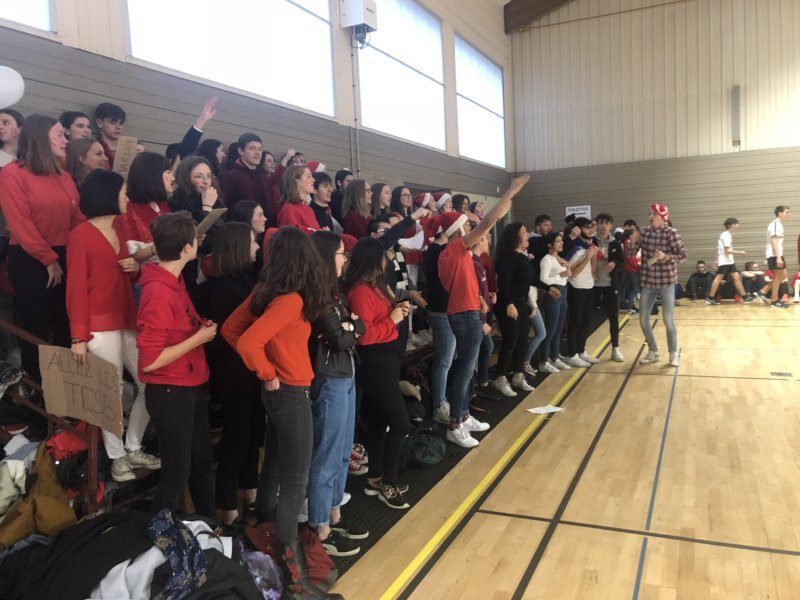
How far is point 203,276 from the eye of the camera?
298 centimetres

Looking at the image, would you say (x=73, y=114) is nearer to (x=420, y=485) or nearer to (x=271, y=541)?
(x=271, y=541)

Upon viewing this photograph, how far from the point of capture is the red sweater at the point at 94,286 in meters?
2.33

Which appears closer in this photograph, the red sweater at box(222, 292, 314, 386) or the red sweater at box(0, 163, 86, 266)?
the red sweater at box(222, 292, 314, 386)

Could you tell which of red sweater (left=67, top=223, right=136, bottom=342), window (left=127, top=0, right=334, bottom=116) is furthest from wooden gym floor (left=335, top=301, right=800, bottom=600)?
window (left=127, top=0, right=334, bottom=116)

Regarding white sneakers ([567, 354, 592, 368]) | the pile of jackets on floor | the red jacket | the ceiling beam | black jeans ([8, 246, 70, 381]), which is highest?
the ceiling beam

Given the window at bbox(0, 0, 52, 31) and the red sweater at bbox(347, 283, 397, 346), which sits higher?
the window at bbox(0, 0, 52, 31)

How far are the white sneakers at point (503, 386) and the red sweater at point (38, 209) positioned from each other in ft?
11.5

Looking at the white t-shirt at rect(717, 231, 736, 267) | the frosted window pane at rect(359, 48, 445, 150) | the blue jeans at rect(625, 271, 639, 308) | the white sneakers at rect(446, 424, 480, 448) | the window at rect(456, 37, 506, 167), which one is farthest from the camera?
the window at rect(456, 37, 506, 167)

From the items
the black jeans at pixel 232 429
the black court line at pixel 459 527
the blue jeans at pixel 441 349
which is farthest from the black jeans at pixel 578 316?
the black jeans at pixel 232 429

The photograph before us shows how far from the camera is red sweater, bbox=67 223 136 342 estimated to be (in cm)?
233

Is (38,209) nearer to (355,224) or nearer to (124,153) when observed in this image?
(124,153)

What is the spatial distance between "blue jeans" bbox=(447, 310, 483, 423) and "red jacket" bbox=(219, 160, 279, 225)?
5.34 feet

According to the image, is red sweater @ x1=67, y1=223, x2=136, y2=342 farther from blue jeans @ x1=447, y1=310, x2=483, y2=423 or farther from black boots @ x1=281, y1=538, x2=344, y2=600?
blue jeans @ x1=447, y1=310, x2=483, y2=423

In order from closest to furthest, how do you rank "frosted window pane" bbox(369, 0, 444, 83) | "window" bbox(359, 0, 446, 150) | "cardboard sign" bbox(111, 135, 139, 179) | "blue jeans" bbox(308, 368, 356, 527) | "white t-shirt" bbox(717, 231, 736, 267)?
"blue jeans" bbox(308, 368, 356, 527), "cardboard sign" bbox(111, 135, 139, 179), "window" bbox(359, 0, 446, 150), "frosted window pane" bbox(369, 0, 444, 83), "white t-shirt" bbox(717, 231, 736, 267)
